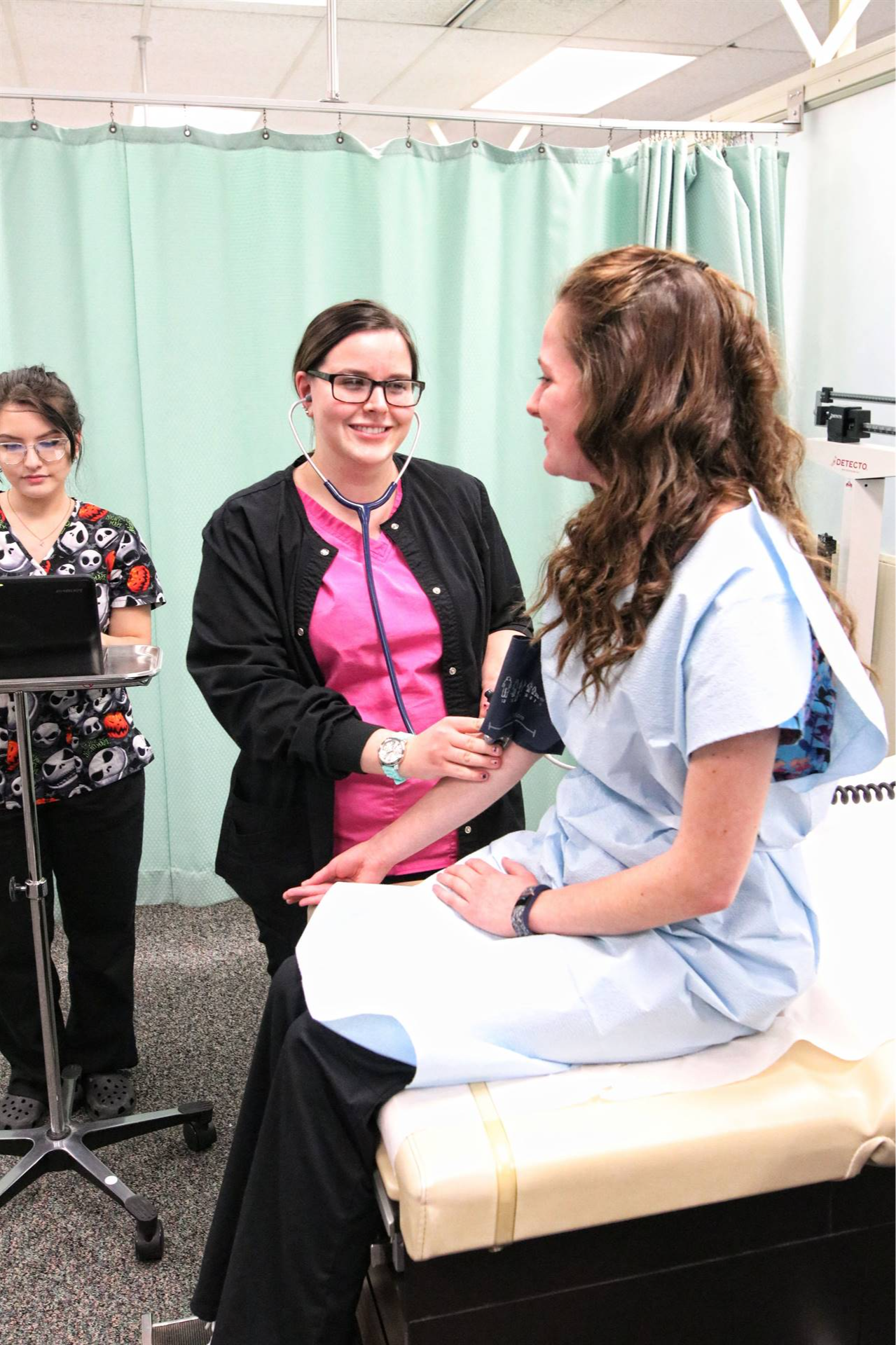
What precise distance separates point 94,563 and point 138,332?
0.93m

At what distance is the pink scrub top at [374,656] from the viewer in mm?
1695

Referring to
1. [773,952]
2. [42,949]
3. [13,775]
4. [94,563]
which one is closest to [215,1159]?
[42,949]

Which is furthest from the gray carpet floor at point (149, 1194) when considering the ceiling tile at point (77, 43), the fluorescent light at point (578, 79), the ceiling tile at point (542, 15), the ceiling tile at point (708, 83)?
the ceiling tile at point (708, 83)

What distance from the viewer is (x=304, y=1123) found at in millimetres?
1151

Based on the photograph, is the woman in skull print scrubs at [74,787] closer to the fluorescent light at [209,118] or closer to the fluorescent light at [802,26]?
the fluorescent light at [802,26]

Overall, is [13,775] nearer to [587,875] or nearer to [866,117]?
[587,875]

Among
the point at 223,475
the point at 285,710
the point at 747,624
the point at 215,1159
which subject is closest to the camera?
the point at 747,624

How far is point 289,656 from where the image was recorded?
5.61 ft

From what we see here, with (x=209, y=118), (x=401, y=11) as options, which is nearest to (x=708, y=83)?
(x=401, y=11)

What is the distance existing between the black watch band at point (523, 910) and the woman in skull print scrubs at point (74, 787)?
874mm

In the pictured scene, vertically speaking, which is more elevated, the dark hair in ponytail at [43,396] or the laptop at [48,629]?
the dark hair in ponytail at [43,396]

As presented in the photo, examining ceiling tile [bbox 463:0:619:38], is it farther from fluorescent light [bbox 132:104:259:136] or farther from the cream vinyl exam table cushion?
the cream vinyl exam table cushion

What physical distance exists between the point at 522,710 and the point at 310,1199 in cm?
62

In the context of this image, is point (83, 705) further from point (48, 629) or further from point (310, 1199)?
point (310, 1199)
